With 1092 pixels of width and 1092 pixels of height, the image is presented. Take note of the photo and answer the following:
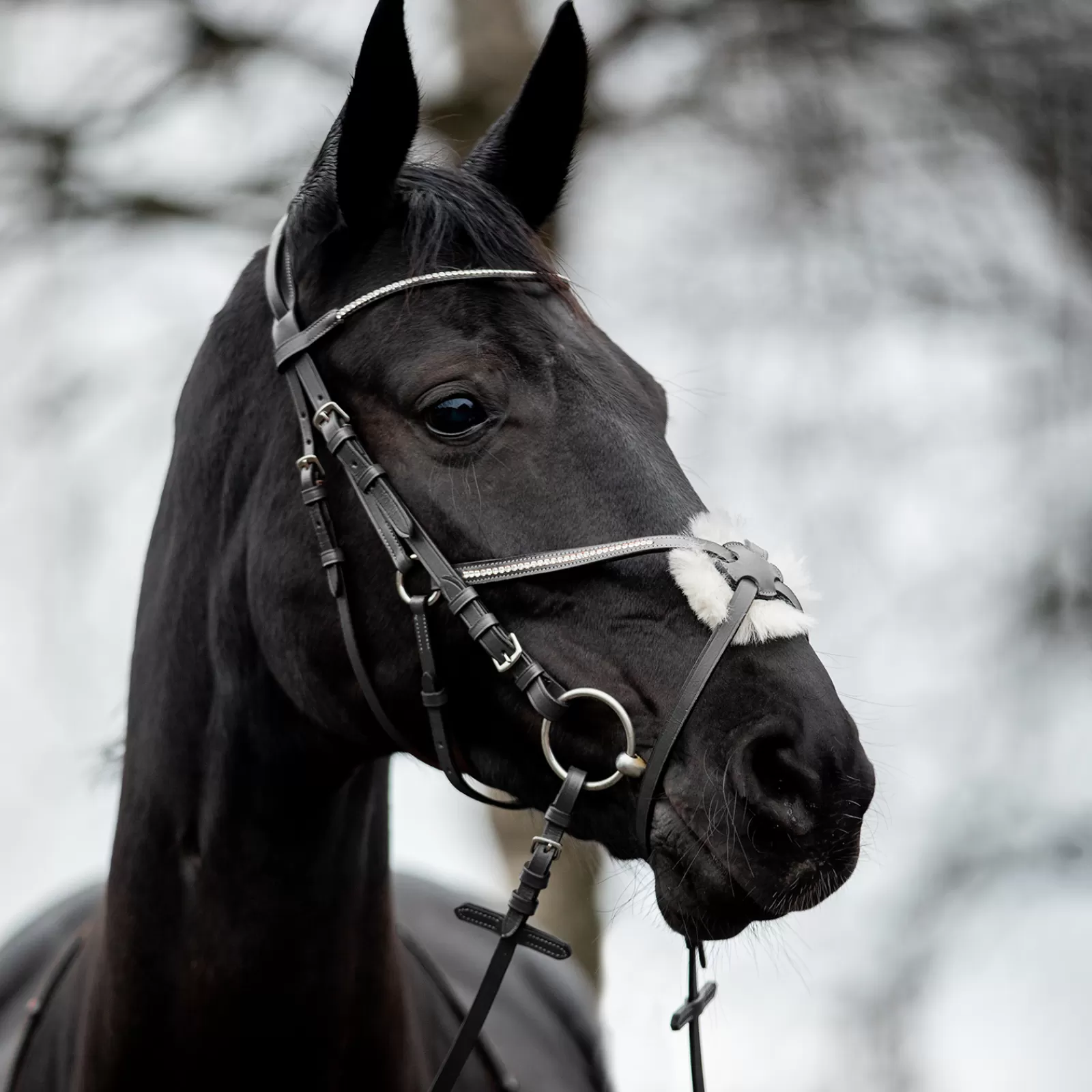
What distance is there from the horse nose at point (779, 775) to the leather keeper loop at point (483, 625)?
1.37 ft

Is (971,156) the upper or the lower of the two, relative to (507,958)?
upper

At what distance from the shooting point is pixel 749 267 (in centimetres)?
639

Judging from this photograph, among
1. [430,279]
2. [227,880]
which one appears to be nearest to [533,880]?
[227,880]

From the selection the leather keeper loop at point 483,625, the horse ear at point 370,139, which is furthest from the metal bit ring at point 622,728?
the horse ear at point 370,139

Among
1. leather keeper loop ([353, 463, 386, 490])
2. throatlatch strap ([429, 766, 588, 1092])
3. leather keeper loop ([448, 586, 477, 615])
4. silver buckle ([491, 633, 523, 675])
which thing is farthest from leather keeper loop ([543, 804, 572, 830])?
leather keeper loop ([353, 463, 386, 490])

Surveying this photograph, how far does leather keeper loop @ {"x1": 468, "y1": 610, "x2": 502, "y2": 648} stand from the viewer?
1.88 meters

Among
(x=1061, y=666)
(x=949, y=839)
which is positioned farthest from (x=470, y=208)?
(x=949, y=839)

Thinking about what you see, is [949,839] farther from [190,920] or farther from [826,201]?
[190,920]

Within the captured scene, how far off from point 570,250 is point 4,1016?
15.4ft

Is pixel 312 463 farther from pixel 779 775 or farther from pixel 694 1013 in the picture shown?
pixel 694 1013

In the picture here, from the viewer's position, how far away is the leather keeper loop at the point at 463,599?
190 centimetres

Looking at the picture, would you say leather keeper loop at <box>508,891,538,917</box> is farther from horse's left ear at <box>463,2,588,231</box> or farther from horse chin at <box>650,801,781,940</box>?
horse's left ear at <box>463,2,588,231</box>

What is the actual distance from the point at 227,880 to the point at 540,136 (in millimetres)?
1519

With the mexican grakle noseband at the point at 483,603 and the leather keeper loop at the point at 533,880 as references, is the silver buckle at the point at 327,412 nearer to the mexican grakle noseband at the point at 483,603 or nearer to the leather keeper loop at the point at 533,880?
the mexican grakle noseband at the point at 483,603
